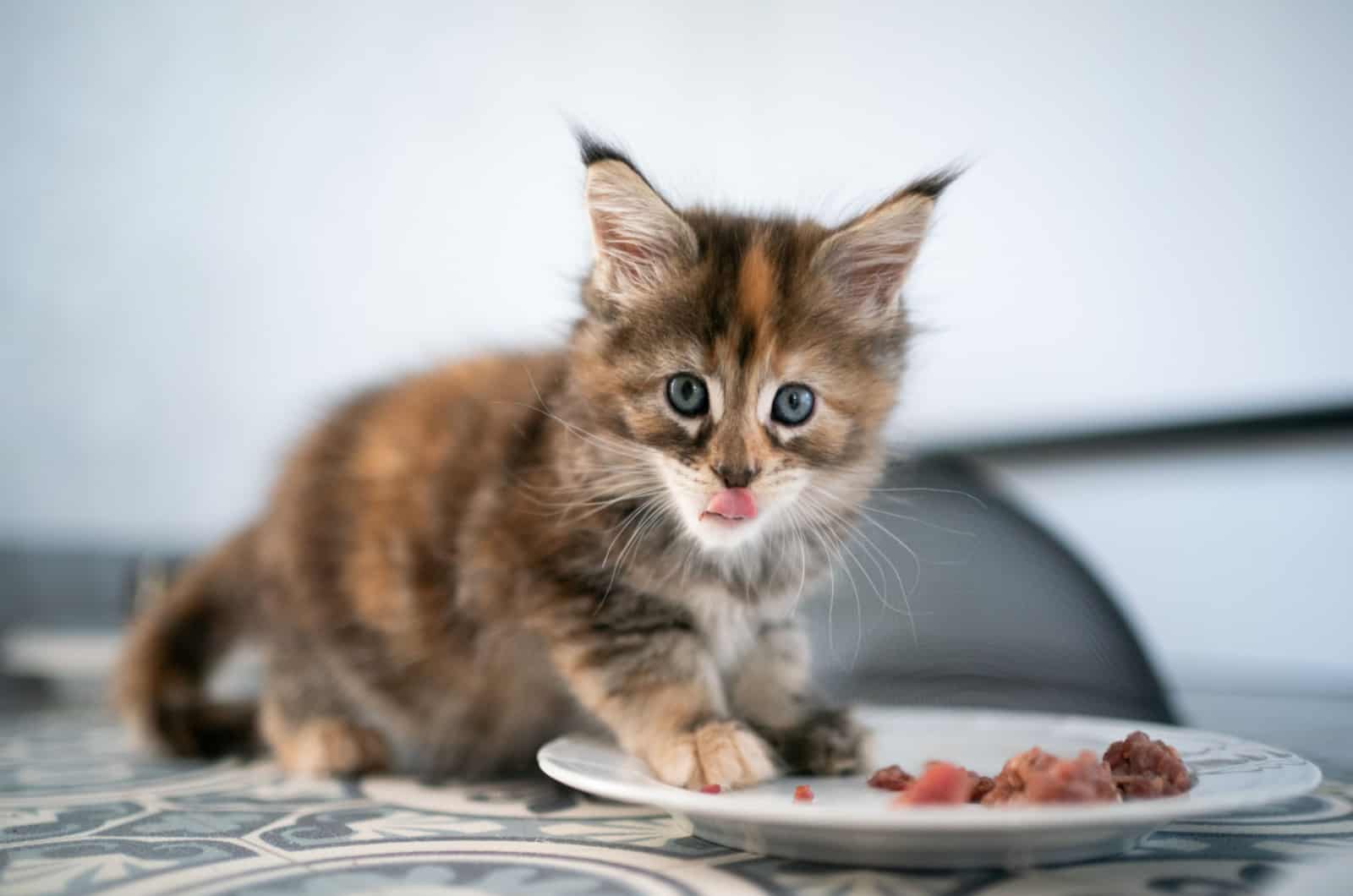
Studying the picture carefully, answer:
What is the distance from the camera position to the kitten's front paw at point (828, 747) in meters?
1.15

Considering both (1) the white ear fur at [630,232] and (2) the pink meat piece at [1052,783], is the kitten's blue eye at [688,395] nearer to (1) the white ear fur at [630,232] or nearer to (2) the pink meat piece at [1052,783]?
(1) the white ear fur at [630,232]

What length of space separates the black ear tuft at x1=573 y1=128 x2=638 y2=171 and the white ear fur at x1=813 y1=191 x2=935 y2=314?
249mm

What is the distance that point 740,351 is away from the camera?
1.14 m

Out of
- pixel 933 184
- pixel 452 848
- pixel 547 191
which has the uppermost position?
pixel 547 191

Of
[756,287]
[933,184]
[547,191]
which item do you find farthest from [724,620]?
[547,191]

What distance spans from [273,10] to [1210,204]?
8.06ft

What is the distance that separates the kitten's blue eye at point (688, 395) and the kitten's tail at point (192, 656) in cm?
88

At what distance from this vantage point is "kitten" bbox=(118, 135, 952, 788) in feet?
3.76

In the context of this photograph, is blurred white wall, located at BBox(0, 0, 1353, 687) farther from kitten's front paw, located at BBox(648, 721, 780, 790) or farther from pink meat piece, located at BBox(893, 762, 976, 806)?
pink meat piece, located at BBox(893, 762, 976, 806)

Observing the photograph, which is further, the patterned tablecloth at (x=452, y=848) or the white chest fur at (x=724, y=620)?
the white chest fur at (x=724, y=620)

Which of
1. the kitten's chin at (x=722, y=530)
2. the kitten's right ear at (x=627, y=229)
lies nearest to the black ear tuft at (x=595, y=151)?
the kitten's right ear at (x=627, y=229)

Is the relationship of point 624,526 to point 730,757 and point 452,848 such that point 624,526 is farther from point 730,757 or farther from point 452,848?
point 452,848

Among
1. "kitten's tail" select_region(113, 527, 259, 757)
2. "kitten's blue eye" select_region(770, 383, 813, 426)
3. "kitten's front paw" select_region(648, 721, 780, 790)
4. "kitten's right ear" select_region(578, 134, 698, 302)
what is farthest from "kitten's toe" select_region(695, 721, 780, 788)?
"kitten's tail" select_region(113, 527, 259, 757)

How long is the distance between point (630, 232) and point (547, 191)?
5.81 feet
